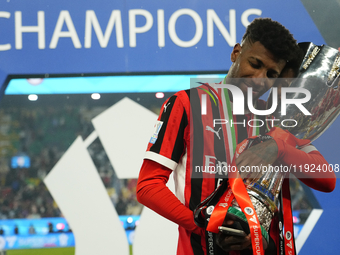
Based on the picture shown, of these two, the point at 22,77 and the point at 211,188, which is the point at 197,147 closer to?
the point at 211,188

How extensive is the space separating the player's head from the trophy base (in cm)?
40

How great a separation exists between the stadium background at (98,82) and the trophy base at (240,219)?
1.50 meters

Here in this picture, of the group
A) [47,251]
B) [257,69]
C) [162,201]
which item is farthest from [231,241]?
[47,251]

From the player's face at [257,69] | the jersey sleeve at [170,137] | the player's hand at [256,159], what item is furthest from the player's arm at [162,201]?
the player's face at [257,69]

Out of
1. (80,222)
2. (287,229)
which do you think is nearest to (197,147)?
(287,229)

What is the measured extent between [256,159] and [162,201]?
260 millimetres

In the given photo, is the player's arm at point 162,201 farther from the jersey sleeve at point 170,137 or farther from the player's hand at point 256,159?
the player's hand at point 256,159

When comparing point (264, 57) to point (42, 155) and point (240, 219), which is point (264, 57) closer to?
point (240, 219)

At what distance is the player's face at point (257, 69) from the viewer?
101 centimetres

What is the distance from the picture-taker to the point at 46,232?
2.22 metres

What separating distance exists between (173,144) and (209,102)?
181mm

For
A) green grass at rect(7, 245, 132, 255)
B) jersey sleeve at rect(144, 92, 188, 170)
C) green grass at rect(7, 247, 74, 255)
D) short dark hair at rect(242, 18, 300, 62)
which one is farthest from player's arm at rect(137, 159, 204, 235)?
green grass at rect(7, 247, 74, 255)

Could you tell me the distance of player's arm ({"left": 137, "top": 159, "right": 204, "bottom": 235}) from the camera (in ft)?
2.83

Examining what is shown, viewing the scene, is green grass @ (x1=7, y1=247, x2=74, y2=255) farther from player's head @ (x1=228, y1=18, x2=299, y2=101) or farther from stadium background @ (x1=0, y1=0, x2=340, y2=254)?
player's head @ (x1=228, y1=18, x2=299, y2=101)
